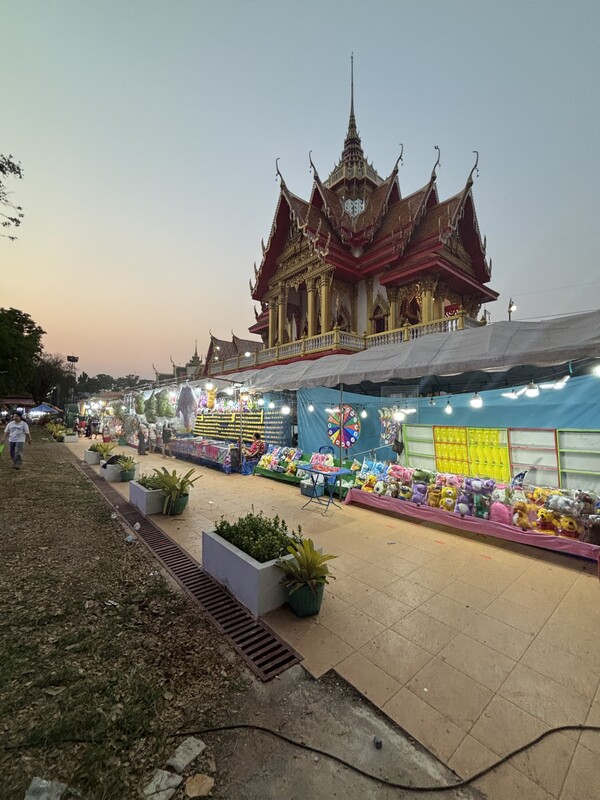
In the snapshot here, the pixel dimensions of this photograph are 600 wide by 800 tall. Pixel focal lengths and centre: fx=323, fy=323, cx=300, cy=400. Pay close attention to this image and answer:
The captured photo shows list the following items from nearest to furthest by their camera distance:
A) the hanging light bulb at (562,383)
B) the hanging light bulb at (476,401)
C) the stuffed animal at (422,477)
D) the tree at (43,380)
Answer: the hanging light bulb at (562,383), the hanging light bulb at (476,401), the stuffed animal at (422,477), the tree at (43,380)

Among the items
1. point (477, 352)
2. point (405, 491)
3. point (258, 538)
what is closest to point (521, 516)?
point (405, 491)

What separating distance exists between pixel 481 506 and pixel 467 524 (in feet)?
1.35

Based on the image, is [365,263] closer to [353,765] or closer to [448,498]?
[448,498]

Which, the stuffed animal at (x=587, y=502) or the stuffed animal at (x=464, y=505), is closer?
the stuffed animal at (x=587, y=502)

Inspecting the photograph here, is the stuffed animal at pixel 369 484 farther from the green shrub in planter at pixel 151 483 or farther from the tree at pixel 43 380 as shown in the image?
the tree at pixel 43 380

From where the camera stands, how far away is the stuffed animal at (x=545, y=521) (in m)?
5.11

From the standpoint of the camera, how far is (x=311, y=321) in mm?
18219

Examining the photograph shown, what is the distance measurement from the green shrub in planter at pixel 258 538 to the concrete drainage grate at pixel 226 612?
604mm

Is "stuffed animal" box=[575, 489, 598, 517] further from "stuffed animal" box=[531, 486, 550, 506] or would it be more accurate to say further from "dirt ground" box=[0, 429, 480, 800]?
"dirt ground" box=[0, 429, 480, 800]

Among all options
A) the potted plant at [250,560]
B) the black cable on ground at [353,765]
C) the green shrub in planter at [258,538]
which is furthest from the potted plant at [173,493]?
the black cable on ground at [353,765]

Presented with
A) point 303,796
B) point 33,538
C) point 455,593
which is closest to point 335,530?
point 455,593

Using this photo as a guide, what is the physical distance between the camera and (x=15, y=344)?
26328 mm

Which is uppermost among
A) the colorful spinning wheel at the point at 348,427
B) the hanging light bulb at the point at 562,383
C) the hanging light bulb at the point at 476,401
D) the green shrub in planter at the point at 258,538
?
the hanging light bulb at the point at 562,383

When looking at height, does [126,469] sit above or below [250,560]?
below
